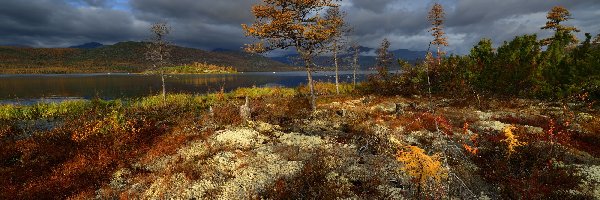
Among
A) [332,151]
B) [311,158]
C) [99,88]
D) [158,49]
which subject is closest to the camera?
[311,158]

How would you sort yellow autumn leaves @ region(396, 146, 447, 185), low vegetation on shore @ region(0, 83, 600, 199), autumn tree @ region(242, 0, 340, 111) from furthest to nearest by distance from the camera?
Answer: 1. autumn tree @ region(242, 0, 340, 111)
2. low vegetation on shore @ region(0, 83, 600, 199)
3. yellow autumn leaves @ region(396, 146, 447, 185)

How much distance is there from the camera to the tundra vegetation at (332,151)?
26.5 feet

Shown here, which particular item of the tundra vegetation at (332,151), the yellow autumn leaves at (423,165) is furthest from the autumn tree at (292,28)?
the yellow autumn leaves at (423,165)

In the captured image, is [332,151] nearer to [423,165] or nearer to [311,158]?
[311,158]

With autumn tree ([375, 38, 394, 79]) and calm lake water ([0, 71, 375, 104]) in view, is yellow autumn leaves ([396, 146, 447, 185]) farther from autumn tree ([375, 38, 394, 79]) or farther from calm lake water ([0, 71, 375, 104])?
autumn tree ([375, 38, 394, 79])

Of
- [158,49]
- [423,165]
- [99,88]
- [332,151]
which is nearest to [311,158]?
[332,151]

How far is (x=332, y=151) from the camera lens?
10.7 meters

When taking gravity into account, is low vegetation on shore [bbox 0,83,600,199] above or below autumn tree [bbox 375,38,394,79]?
below

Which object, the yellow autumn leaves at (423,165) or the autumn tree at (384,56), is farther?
the autumn tree at (384,56)

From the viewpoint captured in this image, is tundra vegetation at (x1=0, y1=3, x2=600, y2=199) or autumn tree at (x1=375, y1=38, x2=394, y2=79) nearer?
tundra vegetation at (x1=0, y1=3, x2=600, y2=199)

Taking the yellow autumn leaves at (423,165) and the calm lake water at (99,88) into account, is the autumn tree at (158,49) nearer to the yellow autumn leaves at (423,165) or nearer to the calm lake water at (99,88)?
the calm lake water at (99,88)

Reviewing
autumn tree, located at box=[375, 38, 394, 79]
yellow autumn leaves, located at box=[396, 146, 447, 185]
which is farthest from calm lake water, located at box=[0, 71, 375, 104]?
yellow autumn leaves, located at box=[396, 146, 447, 185]

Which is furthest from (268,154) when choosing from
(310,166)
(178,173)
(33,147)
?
(33,147)

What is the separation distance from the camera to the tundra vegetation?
318 inches
